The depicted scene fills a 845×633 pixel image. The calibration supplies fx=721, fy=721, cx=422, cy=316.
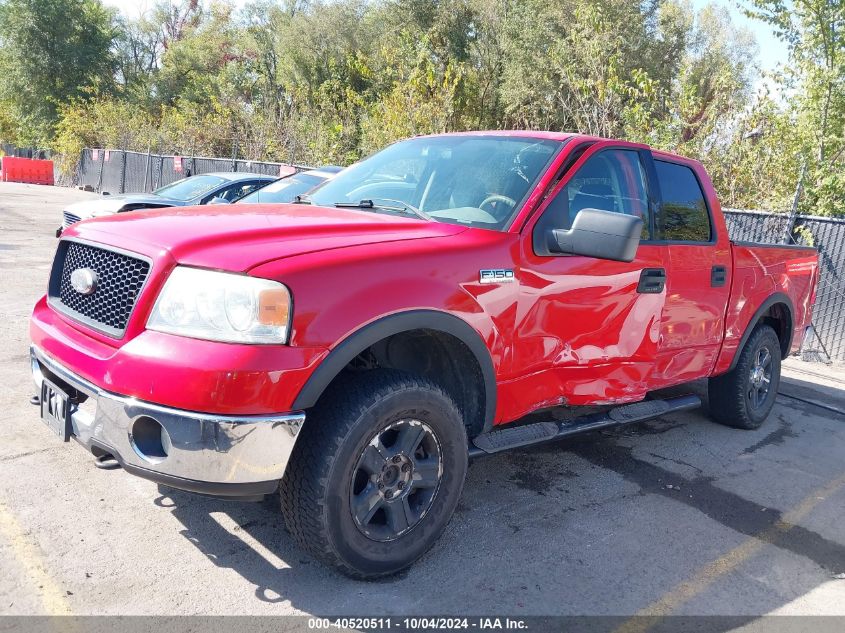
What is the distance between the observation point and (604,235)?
3244mm

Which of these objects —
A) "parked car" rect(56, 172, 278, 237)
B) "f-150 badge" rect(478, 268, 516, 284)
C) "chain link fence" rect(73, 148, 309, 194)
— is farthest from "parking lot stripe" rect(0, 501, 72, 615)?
"chain link fence" rect(73, 148, 309, 194)

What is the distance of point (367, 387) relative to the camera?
112 inches

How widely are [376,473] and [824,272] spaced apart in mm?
7835

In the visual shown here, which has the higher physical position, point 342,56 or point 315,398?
point 342,56

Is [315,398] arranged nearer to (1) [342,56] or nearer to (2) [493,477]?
(2) [493,477]

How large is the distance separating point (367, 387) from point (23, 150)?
172ft

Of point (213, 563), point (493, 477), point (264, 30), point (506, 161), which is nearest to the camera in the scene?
point (213, 563)

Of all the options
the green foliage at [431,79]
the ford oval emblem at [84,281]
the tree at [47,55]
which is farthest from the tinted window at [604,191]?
the tree at [47,55]

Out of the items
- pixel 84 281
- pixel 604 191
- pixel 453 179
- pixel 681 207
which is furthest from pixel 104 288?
pixel 681 207

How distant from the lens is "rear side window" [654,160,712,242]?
14.6 ft

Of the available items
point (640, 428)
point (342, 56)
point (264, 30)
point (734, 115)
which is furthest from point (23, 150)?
point (640, 428)

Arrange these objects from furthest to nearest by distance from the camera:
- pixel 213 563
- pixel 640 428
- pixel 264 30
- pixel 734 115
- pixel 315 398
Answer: pixel 264 30
pixel 734 115
pixel 640 428
pixel 213 563
pixel 315 398

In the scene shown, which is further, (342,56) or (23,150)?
(23,150)

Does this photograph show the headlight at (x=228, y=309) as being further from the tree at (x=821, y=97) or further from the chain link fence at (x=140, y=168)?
the chain link fence at (x=140, y=168)
